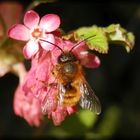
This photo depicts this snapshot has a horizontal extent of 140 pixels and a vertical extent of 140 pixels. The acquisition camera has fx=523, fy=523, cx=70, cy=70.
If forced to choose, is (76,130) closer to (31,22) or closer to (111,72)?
(111,72)

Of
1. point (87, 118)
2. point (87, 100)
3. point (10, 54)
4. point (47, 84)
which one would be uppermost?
point (47, 84)

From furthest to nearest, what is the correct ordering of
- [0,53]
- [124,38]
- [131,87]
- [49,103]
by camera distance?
[131,87] → [0,53] → [124,38] → [49,103]

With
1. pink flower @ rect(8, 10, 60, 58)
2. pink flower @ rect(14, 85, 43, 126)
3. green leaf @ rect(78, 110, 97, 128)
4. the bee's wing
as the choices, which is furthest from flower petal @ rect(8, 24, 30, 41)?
green leaf @ rect(78, 110, 97, 128)

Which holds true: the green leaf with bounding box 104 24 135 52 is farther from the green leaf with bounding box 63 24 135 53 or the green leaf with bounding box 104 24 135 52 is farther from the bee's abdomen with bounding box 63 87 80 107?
the bee's abdomen with bounding box 63 87 80 107

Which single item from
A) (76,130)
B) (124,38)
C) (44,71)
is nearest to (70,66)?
(44,71)

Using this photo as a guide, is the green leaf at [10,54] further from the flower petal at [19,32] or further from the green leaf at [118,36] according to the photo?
the green leaf at [118,36]

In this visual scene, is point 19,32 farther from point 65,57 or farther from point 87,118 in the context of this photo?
point 87,118

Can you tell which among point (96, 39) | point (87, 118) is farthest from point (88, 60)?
point (87, 118)
